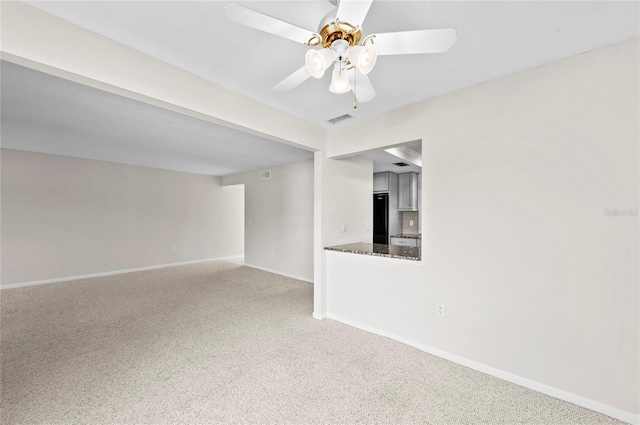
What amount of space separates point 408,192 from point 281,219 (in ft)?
9.46

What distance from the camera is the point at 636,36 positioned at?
1.62m

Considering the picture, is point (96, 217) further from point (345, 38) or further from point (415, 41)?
point (415, 41)

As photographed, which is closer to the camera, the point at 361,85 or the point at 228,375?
the point at 361,85

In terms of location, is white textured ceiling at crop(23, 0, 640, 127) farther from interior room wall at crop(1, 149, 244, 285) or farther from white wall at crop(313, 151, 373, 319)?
interior room wall at crop(1, 149, 244, 285)

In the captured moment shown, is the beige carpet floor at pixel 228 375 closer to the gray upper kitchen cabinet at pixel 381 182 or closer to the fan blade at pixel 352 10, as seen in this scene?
the fan blade at pixel 352 10

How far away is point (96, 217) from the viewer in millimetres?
5301

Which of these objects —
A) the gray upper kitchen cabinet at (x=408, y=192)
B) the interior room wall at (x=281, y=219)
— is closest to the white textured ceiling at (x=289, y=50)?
the interior room wall at (x=281, y=219)

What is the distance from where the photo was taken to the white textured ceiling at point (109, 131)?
2.44 m

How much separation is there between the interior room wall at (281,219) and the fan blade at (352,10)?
397 cm

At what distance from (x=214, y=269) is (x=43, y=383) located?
4.22 metres

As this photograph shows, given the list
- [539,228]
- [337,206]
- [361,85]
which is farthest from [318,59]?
[337,206]

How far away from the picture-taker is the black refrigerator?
18.3 feet

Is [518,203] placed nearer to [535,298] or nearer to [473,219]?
[473,219]

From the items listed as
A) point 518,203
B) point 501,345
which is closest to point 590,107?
point 518,203
